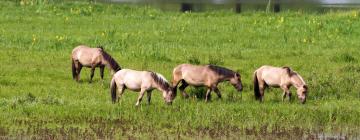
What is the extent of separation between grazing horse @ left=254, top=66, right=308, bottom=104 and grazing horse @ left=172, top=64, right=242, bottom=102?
483 mm

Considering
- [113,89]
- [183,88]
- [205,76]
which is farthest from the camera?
[183,88]

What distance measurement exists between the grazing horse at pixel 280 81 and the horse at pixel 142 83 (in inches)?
83.1

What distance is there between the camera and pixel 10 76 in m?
17.0

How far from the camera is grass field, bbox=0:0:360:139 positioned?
1246 cm

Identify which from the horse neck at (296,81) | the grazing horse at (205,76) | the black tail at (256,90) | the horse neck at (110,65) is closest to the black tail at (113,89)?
the grazing horse at (205,76)

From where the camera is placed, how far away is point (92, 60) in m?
17.0

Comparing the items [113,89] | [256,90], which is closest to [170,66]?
[256,90]

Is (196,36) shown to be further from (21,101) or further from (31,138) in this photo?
(31,138)

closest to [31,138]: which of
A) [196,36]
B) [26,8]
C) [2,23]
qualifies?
[196,36]

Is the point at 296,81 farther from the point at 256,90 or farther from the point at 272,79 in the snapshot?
the point at 256,90

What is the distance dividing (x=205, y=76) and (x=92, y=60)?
3290 mm

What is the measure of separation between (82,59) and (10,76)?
1.52m

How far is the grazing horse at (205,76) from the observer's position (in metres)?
14.6

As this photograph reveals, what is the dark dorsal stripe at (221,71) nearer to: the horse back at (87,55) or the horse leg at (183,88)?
the horse leg at (183,88)
